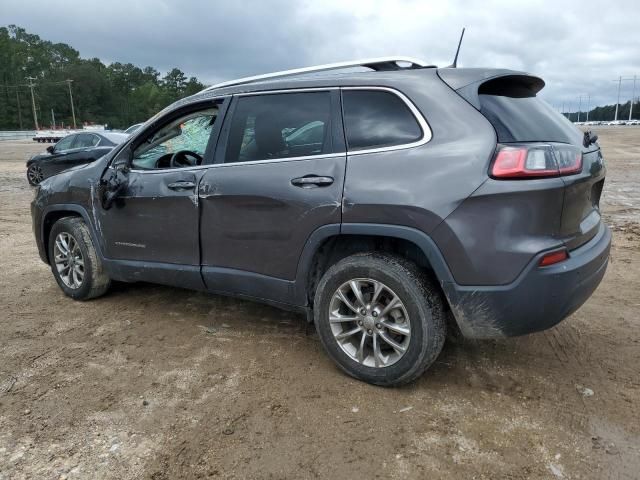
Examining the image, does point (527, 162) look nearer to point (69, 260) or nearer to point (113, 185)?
point (113, 185)

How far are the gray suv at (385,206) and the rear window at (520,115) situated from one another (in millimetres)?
11

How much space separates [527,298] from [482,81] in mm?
1212

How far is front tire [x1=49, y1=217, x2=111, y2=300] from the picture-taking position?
15.0ft

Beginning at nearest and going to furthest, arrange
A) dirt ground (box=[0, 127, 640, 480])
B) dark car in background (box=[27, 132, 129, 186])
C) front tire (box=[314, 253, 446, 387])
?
dirt ground (box=[0, 127, 640, 480])
front tire (box=[314, 253, 446, 387])
dark car in background (box=[27, 132, 129, 186])

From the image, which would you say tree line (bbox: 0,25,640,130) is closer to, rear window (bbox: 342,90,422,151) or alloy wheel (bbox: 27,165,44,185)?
alloy wheel (bbox: 27,165,44,185)

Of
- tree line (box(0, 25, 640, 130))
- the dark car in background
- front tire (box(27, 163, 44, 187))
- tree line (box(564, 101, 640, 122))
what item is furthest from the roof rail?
tree line (box(564, 101, 640, 122))

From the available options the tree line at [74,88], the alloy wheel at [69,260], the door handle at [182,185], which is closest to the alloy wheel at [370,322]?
the door handle at [182,185]

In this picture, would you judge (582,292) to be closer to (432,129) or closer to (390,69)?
(432,129)

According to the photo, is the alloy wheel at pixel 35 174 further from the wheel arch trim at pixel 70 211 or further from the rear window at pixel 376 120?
the rear window at pixel 376 120

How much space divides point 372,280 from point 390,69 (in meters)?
1.34

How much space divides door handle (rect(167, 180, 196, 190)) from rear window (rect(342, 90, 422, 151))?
4.04 ft

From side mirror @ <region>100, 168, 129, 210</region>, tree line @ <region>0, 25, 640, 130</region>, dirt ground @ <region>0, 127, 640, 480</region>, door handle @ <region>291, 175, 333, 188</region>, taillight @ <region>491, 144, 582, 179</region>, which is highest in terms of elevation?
tree line @ <region>0, 25, 640, 130</region>

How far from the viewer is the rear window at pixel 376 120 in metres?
2.96

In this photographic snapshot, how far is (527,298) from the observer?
2.67 meters
